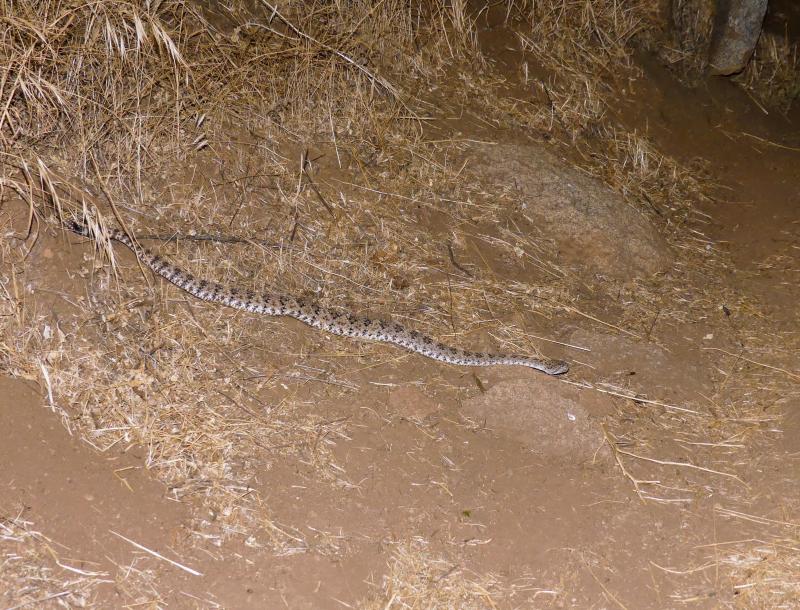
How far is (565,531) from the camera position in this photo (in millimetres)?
5094

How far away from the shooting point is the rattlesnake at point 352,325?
20.7ft

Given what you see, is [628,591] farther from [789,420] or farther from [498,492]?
[789,420]

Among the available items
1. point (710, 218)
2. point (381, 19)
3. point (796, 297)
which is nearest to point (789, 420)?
point (796, 297)

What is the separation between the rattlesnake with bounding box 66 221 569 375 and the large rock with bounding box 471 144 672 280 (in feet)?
5.73

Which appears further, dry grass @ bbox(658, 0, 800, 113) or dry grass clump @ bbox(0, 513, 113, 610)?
dry grass @ bbox(658, 0, 800, 113)

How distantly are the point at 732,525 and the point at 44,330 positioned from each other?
4.74 m

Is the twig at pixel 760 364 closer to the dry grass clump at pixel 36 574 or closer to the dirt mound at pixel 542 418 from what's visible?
the dirt mound at pixel 542 418

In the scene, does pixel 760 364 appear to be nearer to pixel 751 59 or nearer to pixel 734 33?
pixel 734 33

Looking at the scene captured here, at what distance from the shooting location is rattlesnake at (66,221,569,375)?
20.7 feet

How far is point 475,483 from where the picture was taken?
17.6ft

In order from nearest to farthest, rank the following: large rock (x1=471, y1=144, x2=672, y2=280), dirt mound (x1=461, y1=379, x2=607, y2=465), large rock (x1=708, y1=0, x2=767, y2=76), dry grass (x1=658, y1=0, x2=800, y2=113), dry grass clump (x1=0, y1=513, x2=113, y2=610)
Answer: dry grass clump (x1=0, y1=513, x2=113, y2=610) → dirt mound (x1=461, y1=379, x2=607, y2=465) → large rock (x1=471, y1=144, x2=672, y2=280) → large rock (x1=708, y1=0, x2=767, y2=76) → dry grass (x1=658, y1=0, x2=800, y2=113)

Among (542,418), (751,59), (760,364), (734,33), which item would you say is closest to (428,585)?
(542,418)

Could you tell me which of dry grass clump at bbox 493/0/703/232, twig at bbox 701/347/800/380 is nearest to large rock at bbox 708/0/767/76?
dry grass clump at bbox 493/0/703/232

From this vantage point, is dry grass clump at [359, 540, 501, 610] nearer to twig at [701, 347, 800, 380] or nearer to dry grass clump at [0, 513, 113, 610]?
dry grass clump at [0, 513, 113, 610]
